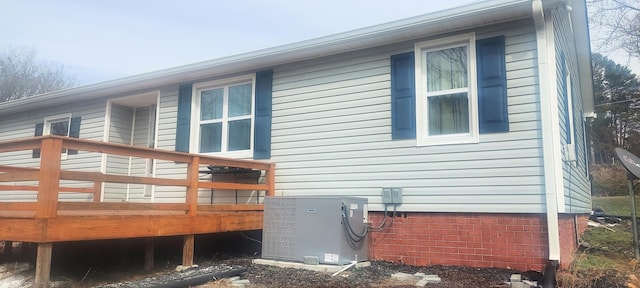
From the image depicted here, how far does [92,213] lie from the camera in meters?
5.00

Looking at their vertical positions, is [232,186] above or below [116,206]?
above

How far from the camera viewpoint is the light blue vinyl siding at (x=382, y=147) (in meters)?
5.15

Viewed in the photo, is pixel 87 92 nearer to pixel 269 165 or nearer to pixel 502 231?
pixel 269 165

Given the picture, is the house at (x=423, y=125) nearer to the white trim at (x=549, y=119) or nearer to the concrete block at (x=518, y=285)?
the white trim at (x=549, y=119)

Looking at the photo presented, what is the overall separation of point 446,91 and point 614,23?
12.0 metres

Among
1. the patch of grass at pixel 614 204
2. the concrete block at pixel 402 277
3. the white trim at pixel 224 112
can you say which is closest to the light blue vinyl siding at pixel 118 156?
the white trim at pixel 224 112

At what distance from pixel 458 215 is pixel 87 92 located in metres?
7.14

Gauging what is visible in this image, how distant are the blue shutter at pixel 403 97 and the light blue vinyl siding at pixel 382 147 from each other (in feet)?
0.34

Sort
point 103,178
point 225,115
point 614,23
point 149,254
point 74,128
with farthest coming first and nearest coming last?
1. point 614,23
2. point 74,128
3. point 225,115
4. point 149,254
5. point 103,178

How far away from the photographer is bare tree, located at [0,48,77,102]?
24.5 m

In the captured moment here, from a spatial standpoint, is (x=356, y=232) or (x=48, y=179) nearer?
(x=48, y=179)

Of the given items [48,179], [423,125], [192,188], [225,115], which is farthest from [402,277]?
[225,115]

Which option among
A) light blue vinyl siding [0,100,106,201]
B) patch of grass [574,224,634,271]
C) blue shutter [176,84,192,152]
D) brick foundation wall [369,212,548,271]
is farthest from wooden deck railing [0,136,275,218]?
patch of grass [574,224,634,271]

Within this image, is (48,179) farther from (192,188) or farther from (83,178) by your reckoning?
(192,188)
